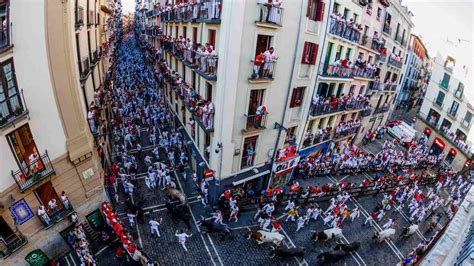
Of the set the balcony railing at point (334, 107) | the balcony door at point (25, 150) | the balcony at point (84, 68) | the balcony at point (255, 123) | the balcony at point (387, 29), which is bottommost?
the balcony door at point (25, 150)

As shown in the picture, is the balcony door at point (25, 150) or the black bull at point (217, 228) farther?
the black bull at point (217, 228)

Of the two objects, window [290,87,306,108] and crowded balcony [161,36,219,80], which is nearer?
crowded balcony [161,36,219,80]

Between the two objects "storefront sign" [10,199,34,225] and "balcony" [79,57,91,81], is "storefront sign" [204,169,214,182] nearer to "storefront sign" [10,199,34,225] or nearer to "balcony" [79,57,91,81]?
"storefront sign" [10,199,34,225]

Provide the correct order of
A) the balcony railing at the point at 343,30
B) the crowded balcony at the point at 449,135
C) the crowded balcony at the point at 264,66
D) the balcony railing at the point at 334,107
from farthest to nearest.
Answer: the crowded balcony at the point at 449,135 < the balcony railing at the point at 334,107 < the balcony railing at the point at 343,30 < the crowded balcony at the point at 264,66

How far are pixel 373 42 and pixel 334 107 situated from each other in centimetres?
1012

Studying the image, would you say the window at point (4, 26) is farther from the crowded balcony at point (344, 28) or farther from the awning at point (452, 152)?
the awning at point (452, 152)

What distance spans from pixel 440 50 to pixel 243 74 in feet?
140

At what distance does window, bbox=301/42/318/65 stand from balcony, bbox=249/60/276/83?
10.8ft

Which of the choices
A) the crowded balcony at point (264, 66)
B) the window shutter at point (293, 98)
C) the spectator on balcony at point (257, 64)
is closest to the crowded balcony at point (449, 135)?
the window shutter at point (293, 98)

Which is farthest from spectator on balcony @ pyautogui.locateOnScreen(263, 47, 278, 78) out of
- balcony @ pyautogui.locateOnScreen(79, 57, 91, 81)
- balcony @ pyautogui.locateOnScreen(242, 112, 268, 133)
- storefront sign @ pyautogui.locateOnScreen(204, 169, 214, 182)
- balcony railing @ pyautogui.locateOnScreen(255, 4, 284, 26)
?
balcony @ pyautogui.locateOnScreen(79, 57, 91, 81)

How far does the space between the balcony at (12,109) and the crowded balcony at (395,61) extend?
38730mm

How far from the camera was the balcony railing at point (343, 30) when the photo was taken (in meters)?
19.6

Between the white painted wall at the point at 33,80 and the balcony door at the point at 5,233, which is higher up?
the white painted wall at the point at 33,80

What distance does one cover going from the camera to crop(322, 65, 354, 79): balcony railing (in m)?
21.7
